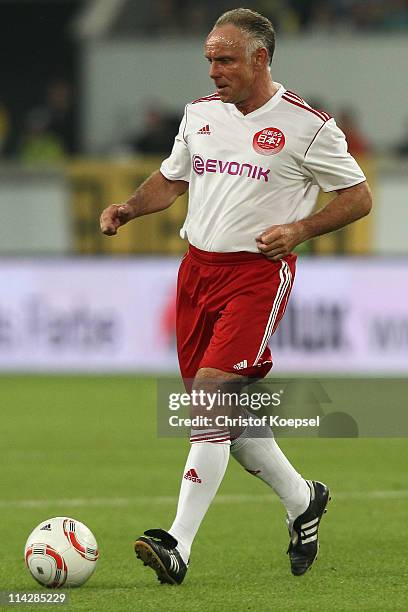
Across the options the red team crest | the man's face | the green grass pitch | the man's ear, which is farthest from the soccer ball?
the man's ear

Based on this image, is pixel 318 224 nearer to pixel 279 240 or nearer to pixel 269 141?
pixel 279 240

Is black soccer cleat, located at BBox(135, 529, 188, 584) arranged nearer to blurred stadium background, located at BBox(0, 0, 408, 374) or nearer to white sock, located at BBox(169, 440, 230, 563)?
white sock, located at BBox(169, 440, 230, 563)

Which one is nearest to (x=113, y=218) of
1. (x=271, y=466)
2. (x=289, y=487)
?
(x=271, y=466)

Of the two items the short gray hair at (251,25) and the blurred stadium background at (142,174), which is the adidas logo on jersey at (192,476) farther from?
the blurred stadium background at (142,174)

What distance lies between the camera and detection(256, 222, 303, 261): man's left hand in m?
6.08

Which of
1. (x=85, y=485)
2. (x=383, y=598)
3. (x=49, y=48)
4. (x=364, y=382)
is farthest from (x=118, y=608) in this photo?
(x=49, y=48)

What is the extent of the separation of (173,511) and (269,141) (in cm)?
265

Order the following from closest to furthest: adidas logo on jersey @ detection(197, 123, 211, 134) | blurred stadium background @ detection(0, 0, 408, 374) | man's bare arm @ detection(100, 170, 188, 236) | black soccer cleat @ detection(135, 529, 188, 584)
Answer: black soccer cleat @ detection(135, 529, 188, 584)
adidas logo on jersey @ detection(197, 123, 211, 134)
man's bare arm @ detection(100, 170, 188, 236)
blurred stadium background @ detection(0, 0, 408, 374)

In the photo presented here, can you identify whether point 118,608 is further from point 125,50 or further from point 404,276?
point 125,50

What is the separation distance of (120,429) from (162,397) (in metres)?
4.26

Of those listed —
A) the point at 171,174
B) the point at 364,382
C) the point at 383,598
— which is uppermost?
the point at 171,174

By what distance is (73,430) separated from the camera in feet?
38.5

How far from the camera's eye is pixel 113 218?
642 cm

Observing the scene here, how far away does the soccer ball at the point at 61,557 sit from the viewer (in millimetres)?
6020
